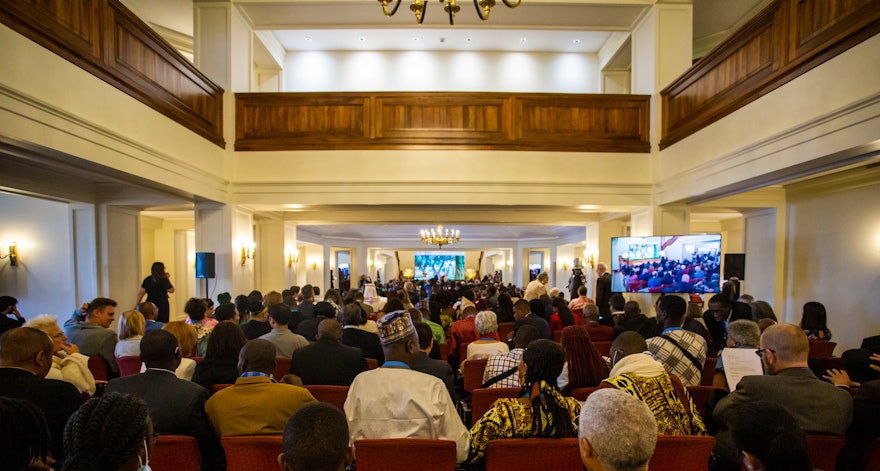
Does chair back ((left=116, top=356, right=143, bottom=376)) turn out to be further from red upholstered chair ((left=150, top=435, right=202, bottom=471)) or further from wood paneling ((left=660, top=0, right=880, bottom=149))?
wood paneling ((left=660, top=0, right=880, bottom=149))

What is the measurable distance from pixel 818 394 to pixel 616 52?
26.2ft

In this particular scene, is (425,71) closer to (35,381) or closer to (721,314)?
(721,314)

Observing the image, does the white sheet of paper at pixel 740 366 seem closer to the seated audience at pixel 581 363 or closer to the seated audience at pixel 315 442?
the seated audience at pixel 581 363

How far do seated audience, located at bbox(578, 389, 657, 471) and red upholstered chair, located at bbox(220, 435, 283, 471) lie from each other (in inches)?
51.4

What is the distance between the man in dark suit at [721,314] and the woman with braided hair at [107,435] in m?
4.83

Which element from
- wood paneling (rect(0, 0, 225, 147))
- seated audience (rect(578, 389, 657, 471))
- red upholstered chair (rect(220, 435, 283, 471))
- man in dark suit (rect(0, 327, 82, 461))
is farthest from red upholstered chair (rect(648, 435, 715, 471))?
wood paneling (rect(0, 0, 225, 147))

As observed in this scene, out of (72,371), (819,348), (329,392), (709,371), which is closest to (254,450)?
(329,392)

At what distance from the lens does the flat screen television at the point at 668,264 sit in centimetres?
623

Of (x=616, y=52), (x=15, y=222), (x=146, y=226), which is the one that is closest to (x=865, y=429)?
(x=616, y=52)

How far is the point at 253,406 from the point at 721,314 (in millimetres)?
4420

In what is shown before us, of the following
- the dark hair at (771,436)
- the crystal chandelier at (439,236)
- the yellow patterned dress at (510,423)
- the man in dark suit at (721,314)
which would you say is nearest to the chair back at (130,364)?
the yellow patterned dress at (510,423)

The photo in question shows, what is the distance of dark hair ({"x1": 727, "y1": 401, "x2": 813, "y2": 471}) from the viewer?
144cm

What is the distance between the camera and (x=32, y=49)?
3619 millimetres

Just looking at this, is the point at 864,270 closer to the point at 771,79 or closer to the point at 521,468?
the point at 771,79
